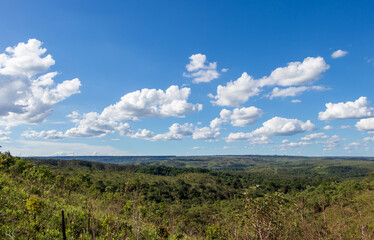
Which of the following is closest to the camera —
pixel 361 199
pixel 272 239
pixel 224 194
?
pixel 272 239

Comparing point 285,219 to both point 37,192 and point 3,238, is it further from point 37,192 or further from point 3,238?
point 37,192

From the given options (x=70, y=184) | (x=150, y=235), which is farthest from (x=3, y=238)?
(x=70, y=184)

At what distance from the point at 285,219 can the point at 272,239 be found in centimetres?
96

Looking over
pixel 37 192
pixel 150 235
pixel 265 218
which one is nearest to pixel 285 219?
pixel 265 218

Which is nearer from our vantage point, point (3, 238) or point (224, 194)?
point (3, 238)

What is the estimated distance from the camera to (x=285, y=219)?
266 inches

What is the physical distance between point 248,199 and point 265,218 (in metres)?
0.77

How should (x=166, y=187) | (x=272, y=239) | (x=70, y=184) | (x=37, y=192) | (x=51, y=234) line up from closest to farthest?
(x=272, y=239), (x=51, y=234), (x=37, y=192), (x=70, y=184), (x=166, y=187)

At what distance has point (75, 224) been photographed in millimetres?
8828

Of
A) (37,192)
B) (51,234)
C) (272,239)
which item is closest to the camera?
(272,239)

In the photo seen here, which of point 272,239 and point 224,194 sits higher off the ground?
point 272,239

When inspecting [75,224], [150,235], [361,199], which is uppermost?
[75,224]

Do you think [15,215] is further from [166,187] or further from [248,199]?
[166,187]

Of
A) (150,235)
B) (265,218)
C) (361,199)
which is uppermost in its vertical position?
(265,218)
